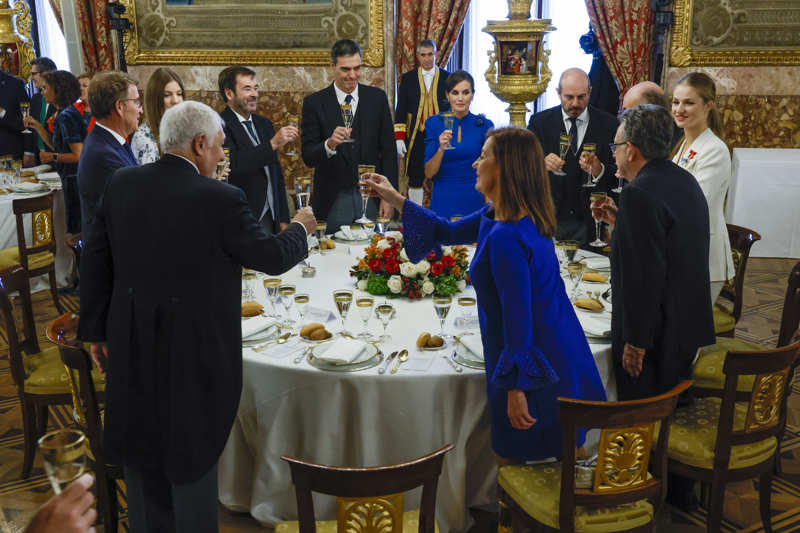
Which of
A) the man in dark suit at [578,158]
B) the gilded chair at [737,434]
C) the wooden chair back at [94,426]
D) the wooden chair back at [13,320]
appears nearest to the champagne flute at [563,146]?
the man in dark suit at [578,158]

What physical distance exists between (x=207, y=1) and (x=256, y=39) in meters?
0.63

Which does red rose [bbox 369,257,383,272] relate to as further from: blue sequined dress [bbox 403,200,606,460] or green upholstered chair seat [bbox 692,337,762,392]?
green upholstered chair seat [bbox 692,337,762,392]

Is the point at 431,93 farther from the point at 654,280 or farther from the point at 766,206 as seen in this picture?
the point at 654,280

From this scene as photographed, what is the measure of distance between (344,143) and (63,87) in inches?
115

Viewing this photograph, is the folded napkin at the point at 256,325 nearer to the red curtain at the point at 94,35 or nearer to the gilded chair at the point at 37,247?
the gilded chair at the point at 37,247

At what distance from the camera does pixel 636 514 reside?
216cm

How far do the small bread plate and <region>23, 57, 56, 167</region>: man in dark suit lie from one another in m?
5.45

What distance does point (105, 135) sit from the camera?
3186 mm

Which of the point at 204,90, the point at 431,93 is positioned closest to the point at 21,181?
the point at 204,90

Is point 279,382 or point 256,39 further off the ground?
point 256,39

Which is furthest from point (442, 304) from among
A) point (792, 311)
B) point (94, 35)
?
point (94, 35)

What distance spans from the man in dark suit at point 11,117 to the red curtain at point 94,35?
847 mm

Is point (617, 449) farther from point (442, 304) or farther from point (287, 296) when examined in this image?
point (287, 296)

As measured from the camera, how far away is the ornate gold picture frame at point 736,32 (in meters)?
6.60
